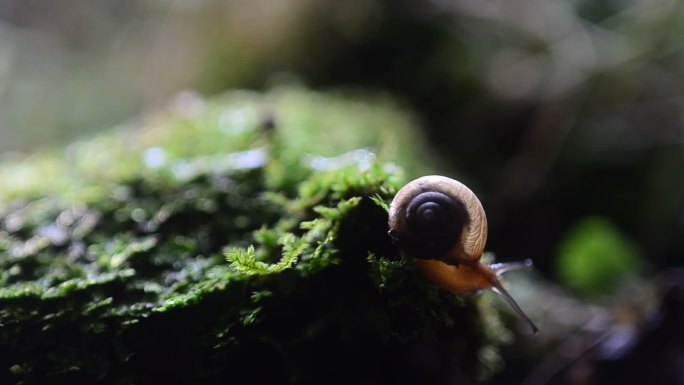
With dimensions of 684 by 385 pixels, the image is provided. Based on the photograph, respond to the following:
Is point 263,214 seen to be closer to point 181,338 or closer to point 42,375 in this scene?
point 181,338

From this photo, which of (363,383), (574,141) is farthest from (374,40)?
(363,383)

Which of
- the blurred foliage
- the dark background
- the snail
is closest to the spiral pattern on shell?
the snail

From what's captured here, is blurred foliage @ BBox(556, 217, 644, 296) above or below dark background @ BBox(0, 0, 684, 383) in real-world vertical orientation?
below

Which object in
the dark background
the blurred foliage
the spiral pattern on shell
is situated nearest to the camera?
the spiral pattern on shell

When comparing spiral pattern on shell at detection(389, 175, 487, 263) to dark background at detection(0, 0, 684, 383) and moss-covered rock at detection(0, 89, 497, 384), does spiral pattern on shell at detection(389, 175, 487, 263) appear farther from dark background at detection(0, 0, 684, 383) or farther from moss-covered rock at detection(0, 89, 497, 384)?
dark background at detection(0, 0, 684, 383)

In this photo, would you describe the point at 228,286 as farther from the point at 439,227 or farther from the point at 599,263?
the point at 599,263

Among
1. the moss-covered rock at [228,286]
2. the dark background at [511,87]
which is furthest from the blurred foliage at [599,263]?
the moss-covered rock at [228,286]

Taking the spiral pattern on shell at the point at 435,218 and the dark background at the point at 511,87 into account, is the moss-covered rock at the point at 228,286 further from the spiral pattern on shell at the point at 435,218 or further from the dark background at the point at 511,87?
the dark background at the point at 511,87
